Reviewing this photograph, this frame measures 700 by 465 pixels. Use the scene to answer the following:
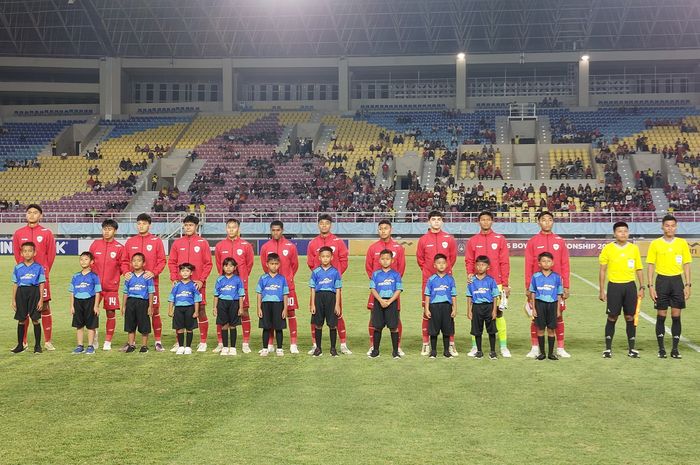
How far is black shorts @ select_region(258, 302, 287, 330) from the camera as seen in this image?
458 inches

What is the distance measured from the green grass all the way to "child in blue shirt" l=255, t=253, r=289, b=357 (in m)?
0.54

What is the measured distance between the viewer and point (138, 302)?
1182cm

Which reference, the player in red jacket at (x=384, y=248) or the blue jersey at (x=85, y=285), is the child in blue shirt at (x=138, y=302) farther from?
the player in red jacket at (x=384, y=248)

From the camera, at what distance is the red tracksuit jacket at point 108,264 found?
12.3m

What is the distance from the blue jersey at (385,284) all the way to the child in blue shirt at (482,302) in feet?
3.58

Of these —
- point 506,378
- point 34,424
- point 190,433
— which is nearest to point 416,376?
point 506,378

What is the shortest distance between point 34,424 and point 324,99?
187ft

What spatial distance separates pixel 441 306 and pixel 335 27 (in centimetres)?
4844

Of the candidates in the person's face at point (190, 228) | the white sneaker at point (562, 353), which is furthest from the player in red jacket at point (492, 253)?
the person's face at point (190, 228)

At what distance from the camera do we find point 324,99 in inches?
2486

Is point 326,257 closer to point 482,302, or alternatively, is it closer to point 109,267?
point 482,302

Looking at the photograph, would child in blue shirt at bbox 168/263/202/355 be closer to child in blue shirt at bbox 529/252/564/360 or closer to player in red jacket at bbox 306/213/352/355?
player in red jacket at bbox 306/213/352/355

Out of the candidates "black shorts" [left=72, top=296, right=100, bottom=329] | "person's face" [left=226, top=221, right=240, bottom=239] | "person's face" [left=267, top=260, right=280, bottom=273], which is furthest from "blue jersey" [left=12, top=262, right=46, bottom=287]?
Result: "person's face" [left=267, top=260, right=280, bottom=273]

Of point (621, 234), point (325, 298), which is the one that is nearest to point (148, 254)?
point (325, 298)
